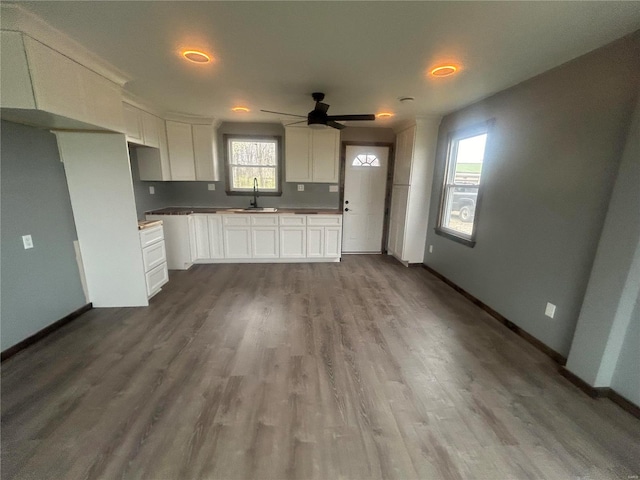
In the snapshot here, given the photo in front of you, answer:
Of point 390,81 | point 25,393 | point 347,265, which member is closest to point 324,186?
point 347,265

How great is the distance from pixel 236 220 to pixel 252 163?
3.86ft

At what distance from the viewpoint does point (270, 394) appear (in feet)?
5.85

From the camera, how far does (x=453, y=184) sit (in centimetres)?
375

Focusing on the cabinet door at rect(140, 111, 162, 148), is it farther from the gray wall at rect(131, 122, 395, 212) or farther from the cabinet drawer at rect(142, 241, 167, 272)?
the cabinet drawer at rect(142, 241, 167, 272)

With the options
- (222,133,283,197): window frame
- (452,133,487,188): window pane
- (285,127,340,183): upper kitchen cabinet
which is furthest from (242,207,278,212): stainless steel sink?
(452,133,487,188): window pane

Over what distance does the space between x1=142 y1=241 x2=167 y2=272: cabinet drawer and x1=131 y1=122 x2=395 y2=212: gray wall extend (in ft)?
4.49

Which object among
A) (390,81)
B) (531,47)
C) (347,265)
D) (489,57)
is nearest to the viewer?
(531,47)

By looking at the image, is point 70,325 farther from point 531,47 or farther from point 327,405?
point 531,47

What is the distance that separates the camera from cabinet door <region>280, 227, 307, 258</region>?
4.48 m

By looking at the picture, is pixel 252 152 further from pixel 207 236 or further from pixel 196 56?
pixel 196 56

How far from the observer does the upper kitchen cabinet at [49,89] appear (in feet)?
5.46

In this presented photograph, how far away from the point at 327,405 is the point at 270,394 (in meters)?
0.40

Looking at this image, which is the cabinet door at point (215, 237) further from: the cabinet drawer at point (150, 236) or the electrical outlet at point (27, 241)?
the electrical outlet at point (27, 241)

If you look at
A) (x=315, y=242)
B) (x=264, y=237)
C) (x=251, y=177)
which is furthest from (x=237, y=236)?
(x=315, y=242)
